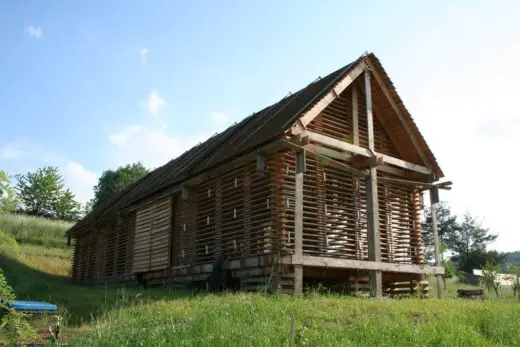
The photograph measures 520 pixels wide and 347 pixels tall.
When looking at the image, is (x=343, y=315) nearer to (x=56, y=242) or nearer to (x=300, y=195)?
(x=300, y=195)

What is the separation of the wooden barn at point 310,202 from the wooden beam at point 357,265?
0.03 meters

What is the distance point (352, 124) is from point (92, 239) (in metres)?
15.9

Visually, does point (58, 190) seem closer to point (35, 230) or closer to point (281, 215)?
point (35, 230)

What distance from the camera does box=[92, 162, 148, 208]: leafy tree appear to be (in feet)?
164

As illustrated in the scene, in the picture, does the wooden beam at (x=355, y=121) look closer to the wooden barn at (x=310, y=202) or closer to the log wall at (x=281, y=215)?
the wooden barn at (x=310, y=202)

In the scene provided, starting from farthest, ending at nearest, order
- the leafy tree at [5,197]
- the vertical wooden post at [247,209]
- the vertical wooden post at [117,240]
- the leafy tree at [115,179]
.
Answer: the leafy tree at [115,179], the vertical wooden post at [117,240], the vertical wooden post at [247,209], the leafy tree at [5,197]

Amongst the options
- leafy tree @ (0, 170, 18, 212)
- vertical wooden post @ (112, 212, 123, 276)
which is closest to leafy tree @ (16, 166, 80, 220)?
vertical wooden post @ (112, 212, 123, 276)

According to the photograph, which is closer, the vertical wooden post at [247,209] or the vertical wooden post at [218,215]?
the vertical wooden post at [247,209]

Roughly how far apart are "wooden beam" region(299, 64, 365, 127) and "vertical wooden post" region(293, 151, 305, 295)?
38.5 inches

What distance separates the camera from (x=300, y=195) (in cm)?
1177

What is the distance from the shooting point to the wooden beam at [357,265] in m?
11.3

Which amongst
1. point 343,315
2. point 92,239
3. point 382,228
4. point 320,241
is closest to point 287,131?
point 320,241

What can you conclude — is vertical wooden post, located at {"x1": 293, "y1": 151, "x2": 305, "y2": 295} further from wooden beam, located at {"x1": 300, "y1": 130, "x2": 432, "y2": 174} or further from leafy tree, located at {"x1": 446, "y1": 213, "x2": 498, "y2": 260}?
leafy tree, located at {"x1": 446, "y1": 213, "x2": 498, "y2": 260}

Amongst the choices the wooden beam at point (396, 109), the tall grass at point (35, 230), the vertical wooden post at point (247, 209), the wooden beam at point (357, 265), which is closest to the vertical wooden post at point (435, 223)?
the wooden beam at point (357, 265)
